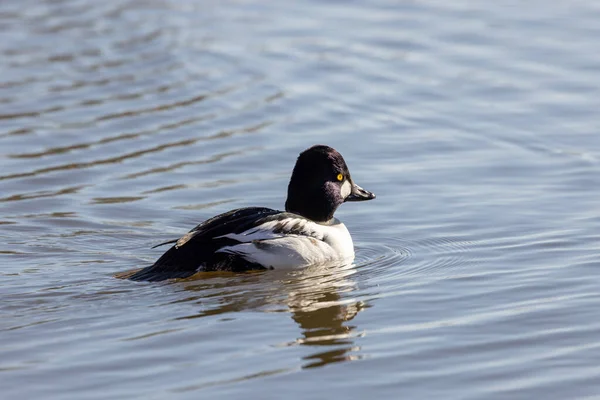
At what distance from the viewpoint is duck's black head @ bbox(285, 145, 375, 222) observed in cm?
1012

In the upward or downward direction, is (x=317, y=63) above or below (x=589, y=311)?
above

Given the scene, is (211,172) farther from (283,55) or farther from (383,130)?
(283,55)

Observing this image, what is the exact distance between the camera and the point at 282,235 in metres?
9.67

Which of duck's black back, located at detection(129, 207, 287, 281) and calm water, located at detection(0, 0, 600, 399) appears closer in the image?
calm water, located at detection(0, 0, 600, 399)

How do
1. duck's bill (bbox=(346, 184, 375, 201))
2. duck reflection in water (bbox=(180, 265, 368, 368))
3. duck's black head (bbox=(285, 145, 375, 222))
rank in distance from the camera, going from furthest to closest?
duck's bill (bbox=(346, 184, 375, 201))
duck's black head (bbox=(285, 145, 375, 222))
duck reflection in water (bbox=(180, 265, 368, 368))

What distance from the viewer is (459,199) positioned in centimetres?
1130

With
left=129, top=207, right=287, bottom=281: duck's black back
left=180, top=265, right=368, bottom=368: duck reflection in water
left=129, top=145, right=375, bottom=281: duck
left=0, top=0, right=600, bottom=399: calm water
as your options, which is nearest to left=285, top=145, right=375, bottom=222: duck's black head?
left=129, top=145, right=375, bottom=281: duck

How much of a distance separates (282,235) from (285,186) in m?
2.27

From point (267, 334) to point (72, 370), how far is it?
1.30 meters

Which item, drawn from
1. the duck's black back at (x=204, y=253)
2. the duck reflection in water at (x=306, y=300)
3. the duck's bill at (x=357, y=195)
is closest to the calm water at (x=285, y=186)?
the duck reflection in water at (x=306, y=300)

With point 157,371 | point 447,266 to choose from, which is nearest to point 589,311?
point 447,266

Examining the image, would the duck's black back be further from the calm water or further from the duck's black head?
the duck's black head

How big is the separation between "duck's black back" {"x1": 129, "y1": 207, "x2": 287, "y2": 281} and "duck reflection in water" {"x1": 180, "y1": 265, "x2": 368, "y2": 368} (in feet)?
0.30

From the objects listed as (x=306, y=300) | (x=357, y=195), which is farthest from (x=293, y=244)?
(x=357, y=195)
